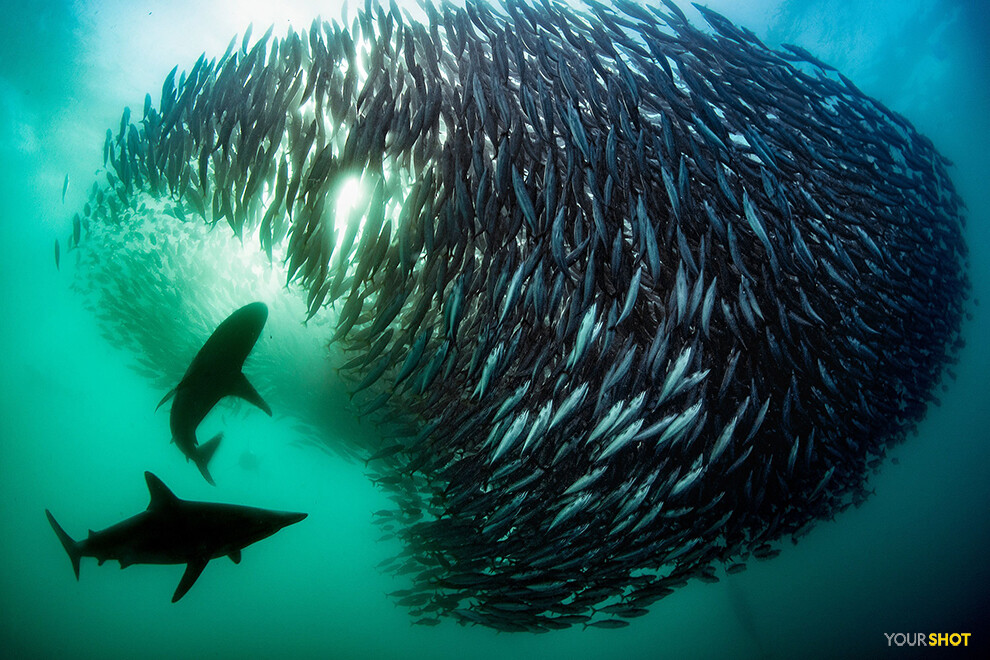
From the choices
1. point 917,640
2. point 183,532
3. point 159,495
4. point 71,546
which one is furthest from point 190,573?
point 917,640

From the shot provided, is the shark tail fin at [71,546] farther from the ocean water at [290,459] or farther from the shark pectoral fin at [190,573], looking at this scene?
the ocean water at [290,459]

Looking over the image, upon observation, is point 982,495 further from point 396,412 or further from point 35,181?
point 35,181

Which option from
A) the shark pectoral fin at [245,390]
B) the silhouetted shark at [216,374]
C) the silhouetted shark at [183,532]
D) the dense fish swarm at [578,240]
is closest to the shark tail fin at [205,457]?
the silhouetted shark at [216,374]

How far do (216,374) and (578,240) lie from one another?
10.0ft

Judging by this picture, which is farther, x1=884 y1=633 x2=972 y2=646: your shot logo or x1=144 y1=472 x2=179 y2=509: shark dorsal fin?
x1=884 y1=633 x2=972 y2=646: your shot logo

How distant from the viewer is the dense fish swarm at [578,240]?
334cm

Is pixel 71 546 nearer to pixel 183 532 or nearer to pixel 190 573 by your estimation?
pixel 190 573

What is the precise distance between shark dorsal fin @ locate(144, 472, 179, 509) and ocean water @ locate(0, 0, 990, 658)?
4.49 m

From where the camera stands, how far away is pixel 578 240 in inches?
134

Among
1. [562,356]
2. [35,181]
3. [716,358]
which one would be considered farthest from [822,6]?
[35,181]

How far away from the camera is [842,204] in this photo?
15.5ft

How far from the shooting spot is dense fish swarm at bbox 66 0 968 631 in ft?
11.0

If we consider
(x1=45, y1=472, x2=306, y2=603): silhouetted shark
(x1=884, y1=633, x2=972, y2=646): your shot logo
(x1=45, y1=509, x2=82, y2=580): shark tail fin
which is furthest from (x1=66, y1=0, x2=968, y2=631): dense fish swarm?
(x1=884, y1=633, x2=972, y2=646): your shot logo

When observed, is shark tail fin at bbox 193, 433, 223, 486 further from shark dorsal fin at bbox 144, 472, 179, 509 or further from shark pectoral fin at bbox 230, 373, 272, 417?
shark pectoral fin at bbox 230, 373, 272, 417
